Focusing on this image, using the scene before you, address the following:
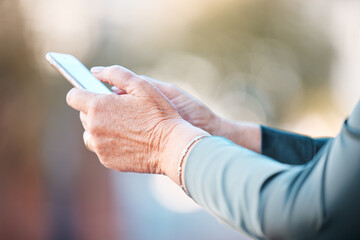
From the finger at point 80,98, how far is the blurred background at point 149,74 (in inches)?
61.5

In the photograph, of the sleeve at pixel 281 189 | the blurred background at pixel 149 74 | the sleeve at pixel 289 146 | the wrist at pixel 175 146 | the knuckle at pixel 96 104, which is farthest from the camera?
the blurred background at pixel 149 74

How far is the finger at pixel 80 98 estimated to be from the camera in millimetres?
822

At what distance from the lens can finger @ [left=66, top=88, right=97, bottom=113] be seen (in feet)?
2.70

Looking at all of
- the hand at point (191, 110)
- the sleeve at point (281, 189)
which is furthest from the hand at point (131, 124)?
the hand at point (191, 110)

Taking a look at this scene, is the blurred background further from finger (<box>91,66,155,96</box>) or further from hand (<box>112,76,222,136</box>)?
finger (<box>91,66,155,96</box>)

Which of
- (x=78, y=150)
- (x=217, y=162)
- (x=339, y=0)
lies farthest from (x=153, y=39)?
(x=217, y=162)

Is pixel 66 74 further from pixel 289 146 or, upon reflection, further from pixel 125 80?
pixel 289 146

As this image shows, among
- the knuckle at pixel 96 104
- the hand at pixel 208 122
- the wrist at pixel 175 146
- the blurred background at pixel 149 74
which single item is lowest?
the blurred background at pixel 149 74

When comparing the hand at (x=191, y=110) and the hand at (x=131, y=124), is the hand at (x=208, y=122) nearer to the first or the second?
the hand at (x=191, y=110)

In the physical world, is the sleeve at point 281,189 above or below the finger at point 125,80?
below

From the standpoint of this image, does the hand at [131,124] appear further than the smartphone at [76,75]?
No

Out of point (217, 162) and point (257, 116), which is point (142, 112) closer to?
point (217, 162)

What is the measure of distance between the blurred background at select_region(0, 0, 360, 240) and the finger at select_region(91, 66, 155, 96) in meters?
1.55

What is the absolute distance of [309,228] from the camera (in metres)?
0.50
